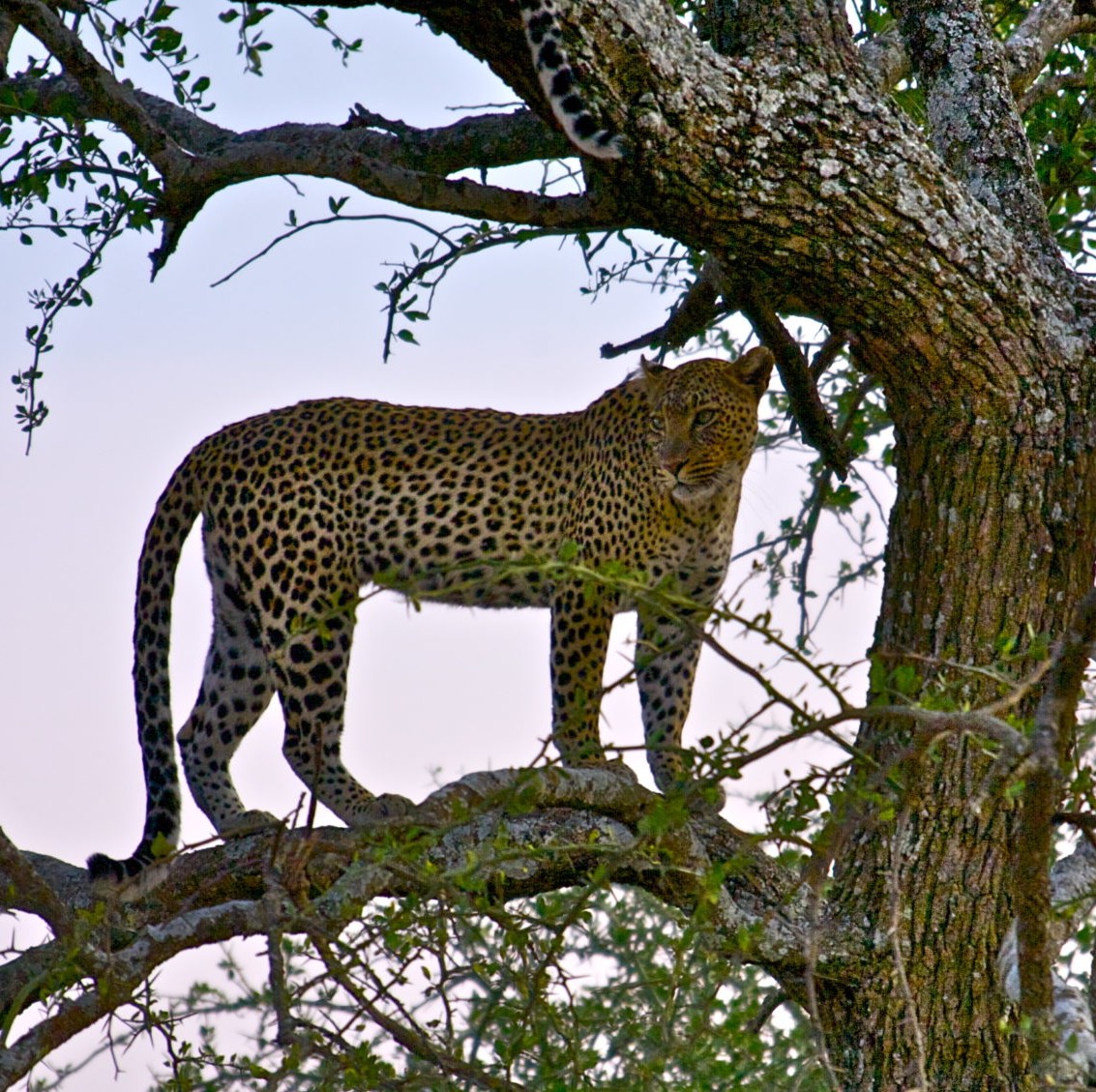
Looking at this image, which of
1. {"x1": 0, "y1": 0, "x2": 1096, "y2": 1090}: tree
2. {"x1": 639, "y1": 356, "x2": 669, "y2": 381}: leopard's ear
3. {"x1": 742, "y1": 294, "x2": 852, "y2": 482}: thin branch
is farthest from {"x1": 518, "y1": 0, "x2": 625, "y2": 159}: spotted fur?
{"x1": 639, "y1": 356, "x2": 669, "y2": 381}: leopard's ear

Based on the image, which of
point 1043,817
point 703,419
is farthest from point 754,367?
point 1043,817

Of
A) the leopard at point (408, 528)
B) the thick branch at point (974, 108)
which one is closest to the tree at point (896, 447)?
the thick branch at point (974, 108)

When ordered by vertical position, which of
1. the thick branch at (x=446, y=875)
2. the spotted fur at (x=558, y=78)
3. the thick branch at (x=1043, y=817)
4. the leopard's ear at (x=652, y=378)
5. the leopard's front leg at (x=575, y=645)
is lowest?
the thick branch at (x=1043, y=817)

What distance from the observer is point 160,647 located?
22.6ft

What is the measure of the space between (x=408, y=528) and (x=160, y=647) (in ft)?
3.56

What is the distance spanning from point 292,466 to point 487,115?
154 cm

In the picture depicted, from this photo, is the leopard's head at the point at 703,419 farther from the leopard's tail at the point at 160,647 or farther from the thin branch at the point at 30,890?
the thin branch at the point at 30,890

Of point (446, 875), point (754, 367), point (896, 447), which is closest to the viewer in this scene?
point (446, 875)

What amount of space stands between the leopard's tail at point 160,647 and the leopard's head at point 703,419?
1.87 metres

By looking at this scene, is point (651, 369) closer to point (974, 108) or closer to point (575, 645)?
point (575, 645)

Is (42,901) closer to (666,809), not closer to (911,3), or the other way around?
(666,809)

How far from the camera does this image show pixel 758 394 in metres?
7.70

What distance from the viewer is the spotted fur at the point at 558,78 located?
15.2ft

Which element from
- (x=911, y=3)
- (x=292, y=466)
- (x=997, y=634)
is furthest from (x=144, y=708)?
(x=911, y=3)
